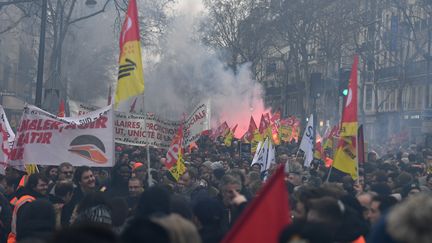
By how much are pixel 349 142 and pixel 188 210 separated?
4.40 meters

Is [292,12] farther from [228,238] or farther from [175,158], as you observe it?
[228,238]

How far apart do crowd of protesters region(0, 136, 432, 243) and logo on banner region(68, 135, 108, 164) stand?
257 mm

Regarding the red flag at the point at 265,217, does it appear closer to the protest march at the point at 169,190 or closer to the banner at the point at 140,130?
the protest march at the point at 169,190

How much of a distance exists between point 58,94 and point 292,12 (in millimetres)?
31660

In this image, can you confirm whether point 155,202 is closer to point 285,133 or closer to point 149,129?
point 149,129

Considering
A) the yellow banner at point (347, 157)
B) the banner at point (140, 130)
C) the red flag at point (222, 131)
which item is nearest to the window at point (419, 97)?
the red flag at point (222, 131)

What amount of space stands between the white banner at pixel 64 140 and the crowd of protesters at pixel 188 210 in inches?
9.3

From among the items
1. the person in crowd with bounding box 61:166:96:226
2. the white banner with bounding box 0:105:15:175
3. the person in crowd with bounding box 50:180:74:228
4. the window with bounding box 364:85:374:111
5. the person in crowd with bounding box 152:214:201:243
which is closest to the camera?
the person in crowd with bounding box 152:214:201:243

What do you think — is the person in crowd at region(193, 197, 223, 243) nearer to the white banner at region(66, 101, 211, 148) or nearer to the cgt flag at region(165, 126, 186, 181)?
the cgt flag at region(165, 126, 186, 181)

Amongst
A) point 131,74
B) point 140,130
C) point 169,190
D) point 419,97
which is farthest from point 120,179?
point 419,97

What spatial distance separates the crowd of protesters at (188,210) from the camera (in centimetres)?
375

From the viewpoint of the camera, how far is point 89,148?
10945 millimetres

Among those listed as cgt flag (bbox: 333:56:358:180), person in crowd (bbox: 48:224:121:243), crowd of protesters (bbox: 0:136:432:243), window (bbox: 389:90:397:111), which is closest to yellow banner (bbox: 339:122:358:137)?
cgt flag (bbox: 333:56:358:180)

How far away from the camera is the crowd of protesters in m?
3.75
